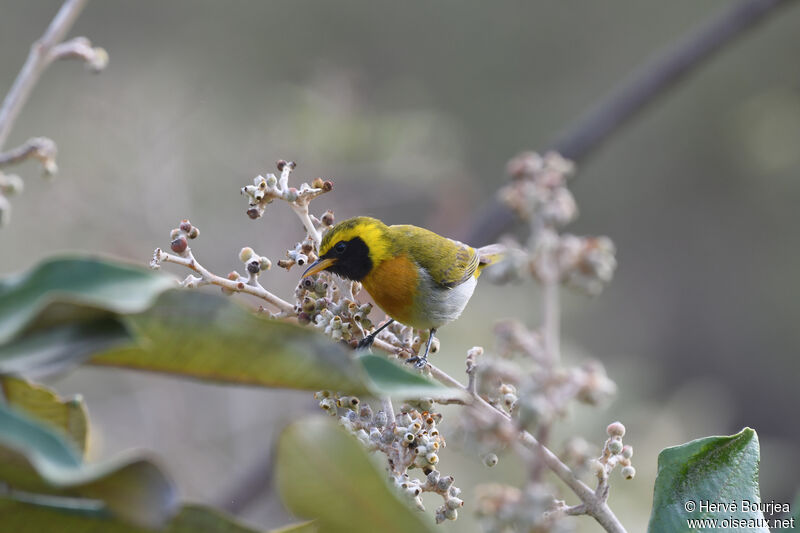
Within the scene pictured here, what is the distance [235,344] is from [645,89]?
3.28m

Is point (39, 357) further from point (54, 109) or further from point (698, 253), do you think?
point (698, 253)

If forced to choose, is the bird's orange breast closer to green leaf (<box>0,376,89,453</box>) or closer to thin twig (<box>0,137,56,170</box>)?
→ thin twig (<box>0,137,56,170</box>)

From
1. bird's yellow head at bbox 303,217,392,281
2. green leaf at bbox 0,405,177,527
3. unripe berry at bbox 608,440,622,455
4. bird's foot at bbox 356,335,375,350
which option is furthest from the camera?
bird's yellow head at bbox 303,217,392,281

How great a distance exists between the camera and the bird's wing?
2061 mm

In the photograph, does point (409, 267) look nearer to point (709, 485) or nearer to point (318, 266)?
point (318, 266)

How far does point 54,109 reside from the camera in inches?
225

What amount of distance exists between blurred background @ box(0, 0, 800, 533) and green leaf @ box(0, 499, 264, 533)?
2.85 m

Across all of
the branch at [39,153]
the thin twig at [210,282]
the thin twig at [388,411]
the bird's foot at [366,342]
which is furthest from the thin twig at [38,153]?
the thin twig at [388,411]

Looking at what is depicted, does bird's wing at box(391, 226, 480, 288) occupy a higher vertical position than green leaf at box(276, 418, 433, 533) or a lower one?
higher

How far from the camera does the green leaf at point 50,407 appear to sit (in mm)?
824

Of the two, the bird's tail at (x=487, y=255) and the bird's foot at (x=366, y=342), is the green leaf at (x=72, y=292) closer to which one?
the bird's foot at (x=366, y=342)

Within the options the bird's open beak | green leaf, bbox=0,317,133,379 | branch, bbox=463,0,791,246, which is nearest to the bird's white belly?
the bird's open beak

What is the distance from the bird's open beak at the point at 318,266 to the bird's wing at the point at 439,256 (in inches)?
23.6

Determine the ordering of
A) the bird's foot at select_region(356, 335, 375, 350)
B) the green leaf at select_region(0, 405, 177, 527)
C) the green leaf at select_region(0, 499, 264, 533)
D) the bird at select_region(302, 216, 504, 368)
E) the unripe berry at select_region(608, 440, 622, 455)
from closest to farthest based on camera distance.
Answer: the green leaf at select_region(0, 405, 177, 527), the green leaf at select_region(0, 499, 264, 533), the unripe berry at select_region(608, 440, 622, 455), the bird's foot at select_region(356, 335, 375, 350), the bird at select_region(302, 216, 504, 368)
